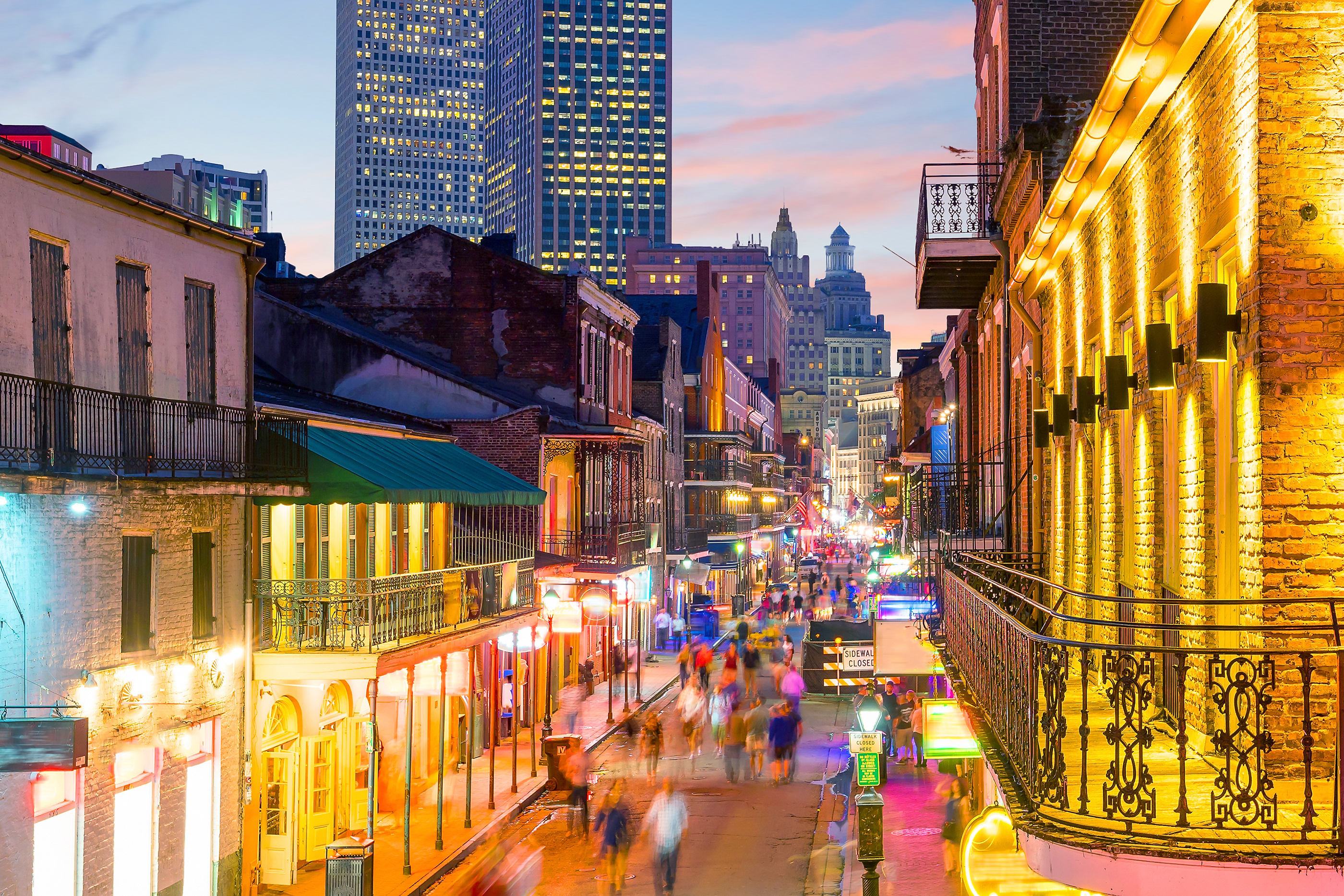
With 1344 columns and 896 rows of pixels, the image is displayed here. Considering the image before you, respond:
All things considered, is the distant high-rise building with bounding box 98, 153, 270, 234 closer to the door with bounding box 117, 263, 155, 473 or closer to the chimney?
the door with bounding box 117, 263, 155, 473

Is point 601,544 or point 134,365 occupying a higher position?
point 134,365

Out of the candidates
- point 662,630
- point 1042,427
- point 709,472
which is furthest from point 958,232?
point 709,472

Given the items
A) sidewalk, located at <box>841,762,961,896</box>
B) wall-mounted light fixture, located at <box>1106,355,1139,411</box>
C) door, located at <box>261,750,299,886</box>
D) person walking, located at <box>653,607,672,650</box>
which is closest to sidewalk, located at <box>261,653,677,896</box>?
door, located at <box>261,750,299,886</box>

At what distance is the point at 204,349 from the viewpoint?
17.8 meters

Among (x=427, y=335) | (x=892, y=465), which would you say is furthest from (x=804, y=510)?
(x=427, y=335)

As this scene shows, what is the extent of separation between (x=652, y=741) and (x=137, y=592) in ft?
37.4

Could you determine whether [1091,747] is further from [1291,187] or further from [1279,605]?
[1291,187]

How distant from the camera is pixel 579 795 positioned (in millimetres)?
21422

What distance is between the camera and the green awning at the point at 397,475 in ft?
60.8

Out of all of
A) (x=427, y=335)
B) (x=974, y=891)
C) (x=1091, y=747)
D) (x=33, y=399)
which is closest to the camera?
(x=974, y=891)

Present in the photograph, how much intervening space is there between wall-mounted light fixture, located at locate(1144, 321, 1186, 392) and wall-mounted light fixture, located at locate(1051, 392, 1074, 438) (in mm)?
4973

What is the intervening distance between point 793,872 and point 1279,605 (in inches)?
531

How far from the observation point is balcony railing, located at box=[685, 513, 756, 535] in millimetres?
64812

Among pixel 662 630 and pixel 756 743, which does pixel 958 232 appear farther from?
pixel 662 630
